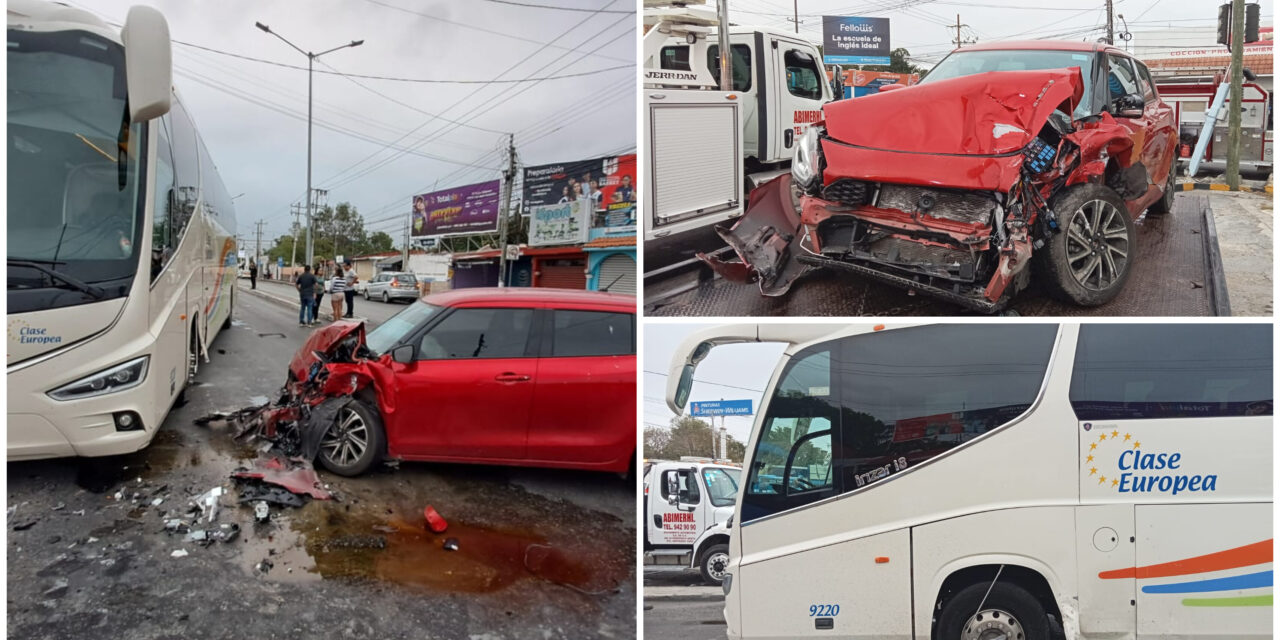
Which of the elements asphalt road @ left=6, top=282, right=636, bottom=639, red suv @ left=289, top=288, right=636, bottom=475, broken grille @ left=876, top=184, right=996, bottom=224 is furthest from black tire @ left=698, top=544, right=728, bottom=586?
broken grille @ left=876, top=184, right=996, bottom=224

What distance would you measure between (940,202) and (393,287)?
69.8 ft

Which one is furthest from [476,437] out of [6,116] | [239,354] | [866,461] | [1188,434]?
[239,354]

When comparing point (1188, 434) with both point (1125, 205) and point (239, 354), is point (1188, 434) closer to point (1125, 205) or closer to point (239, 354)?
point (1125, 205)

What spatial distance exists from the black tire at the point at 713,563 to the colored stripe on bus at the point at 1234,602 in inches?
143

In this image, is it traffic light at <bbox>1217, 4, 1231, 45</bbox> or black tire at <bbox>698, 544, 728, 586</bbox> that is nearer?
traffic light at <bbox>1217, 4, 1231, 45</bbox>

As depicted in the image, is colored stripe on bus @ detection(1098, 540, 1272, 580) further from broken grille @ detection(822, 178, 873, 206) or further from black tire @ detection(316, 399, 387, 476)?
black tire @ detection(316, 399, 387, 476)

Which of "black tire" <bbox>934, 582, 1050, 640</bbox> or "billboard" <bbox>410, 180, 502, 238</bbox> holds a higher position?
"billboard" <bbox>410, 180, 502, 238</bbox>

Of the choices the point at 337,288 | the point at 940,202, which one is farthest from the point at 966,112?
the point at 337,288

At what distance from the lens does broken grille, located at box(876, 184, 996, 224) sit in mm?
3328

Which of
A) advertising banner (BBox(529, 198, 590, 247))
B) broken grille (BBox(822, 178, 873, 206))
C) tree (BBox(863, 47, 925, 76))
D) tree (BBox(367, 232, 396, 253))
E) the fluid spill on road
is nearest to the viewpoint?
the fluid spill on road

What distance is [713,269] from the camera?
159 inches

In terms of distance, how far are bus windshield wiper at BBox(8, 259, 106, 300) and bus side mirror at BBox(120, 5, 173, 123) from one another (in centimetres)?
95

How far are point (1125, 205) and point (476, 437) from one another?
3.82 m

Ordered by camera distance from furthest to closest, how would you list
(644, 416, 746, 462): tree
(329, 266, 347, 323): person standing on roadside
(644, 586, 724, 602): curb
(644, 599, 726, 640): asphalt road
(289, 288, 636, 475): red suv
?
(329, 266, 347, 323): person standing on roadside, (644, 586, 724, 602): curb, (644, 599, 726, 640): asphalt road, (289, 288, 636, 475): red suv, (644, 416, 746, 462): tree
